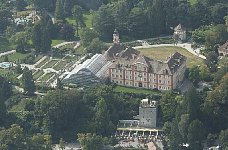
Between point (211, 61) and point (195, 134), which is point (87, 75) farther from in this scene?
point (195, 134)

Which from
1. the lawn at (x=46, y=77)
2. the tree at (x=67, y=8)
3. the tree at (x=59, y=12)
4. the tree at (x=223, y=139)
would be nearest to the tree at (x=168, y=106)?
the tree at (x=223, y=139)

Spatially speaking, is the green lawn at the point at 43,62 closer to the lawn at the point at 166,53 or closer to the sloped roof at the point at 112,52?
the sloped roof at the point at 112,52

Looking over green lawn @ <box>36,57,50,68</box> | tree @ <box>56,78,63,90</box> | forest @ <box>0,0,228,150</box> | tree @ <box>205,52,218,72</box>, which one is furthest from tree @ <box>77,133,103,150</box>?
green lawn @ <box>36,57,50,68</box>

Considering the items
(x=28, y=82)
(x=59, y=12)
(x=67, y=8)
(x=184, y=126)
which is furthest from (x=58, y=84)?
(x=67, y=8)

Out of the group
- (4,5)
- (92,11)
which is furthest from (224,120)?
(4,5)

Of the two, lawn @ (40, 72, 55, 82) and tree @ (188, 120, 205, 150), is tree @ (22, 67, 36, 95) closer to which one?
lawn @ (40, 72, 55, 82)

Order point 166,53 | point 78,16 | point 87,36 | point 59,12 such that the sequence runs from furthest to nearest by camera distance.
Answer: point 59,12
point 78,16
point 87,36
point 166,53
